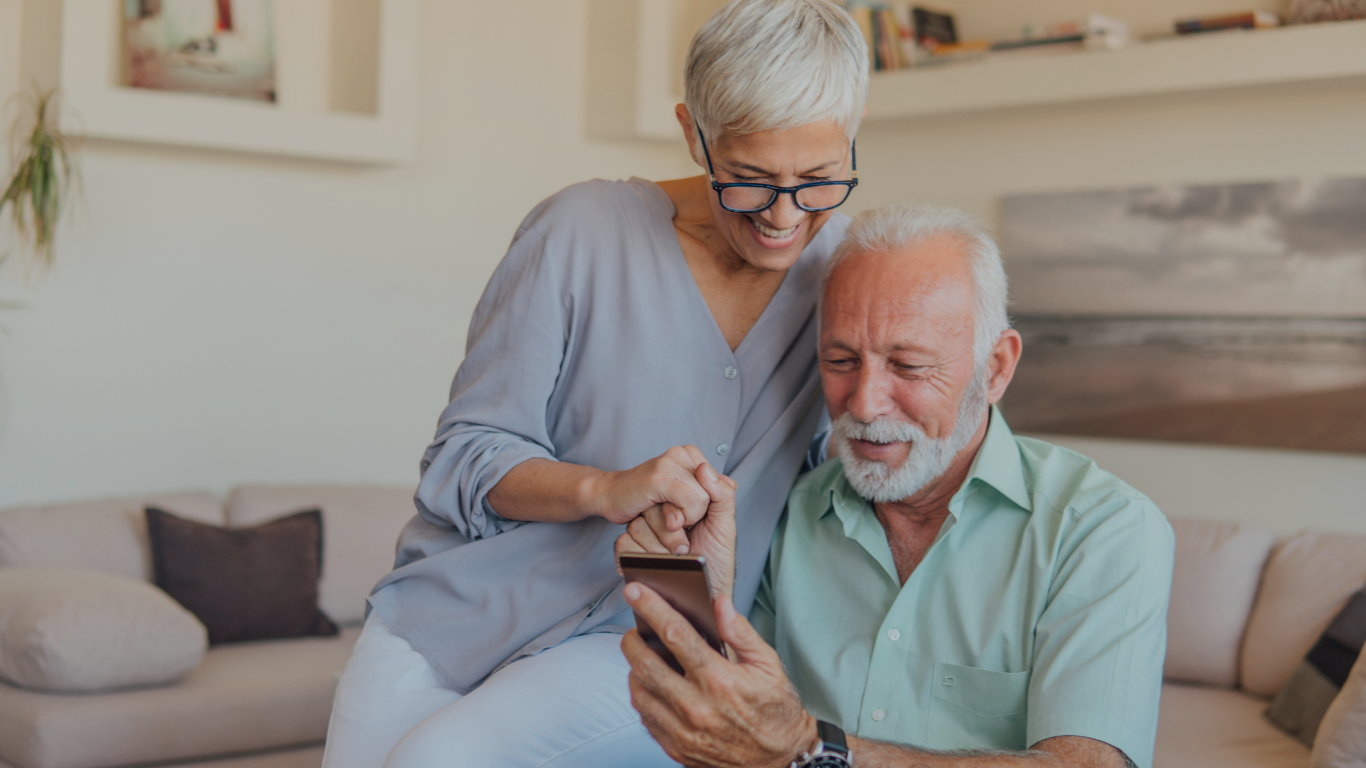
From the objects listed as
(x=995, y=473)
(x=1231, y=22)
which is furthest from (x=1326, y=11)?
(x=995, y=473)

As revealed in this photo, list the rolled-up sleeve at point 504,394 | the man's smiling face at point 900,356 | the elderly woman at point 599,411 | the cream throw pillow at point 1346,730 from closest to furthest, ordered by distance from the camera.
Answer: the elderly woman at point 599,411 < the rolled-up sleeve at point 504,394 < the man's smiling face at point 900,356 < the cream throw pillow at point 1346,730

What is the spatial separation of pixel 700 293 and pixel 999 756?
0.74 meters

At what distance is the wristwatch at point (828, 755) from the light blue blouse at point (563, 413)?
0.36m

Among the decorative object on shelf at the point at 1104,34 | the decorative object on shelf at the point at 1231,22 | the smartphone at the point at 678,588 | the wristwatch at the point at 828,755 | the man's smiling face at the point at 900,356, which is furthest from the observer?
Result: the decorative object on shelf at the point at 1104,34

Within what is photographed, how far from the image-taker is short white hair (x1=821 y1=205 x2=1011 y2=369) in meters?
1.69

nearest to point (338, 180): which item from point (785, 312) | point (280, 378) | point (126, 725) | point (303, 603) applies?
point (280, 378)

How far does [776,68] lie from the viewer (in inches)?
56.9

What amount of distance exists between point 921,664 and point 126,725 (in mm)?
2348

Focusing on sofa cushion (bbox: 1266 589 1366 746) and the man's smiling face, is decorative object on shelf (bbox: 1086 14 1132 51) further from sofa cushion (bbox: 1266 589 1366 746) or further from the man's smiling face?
the man's smiling face

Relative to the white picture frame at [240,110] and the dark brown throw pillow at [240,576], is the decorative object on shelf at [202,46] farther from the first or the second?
the dark brown throw pillow at [240,576]

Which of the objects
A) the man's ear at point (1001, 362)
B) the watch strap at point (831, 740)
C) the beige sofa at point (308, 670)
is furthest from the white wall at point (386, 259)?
the watch strap at point (831, 740)

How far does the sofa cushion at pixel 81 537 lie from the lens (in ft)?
11.7

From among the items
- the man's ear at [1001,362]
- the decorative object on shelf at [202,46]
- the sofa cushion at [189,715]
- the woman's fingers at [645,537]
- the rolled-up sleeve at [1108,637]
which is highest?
the decorative object on shelf at [202,46]

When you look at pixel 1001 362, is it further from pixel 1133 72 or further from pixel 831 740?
pixel 1133 72
